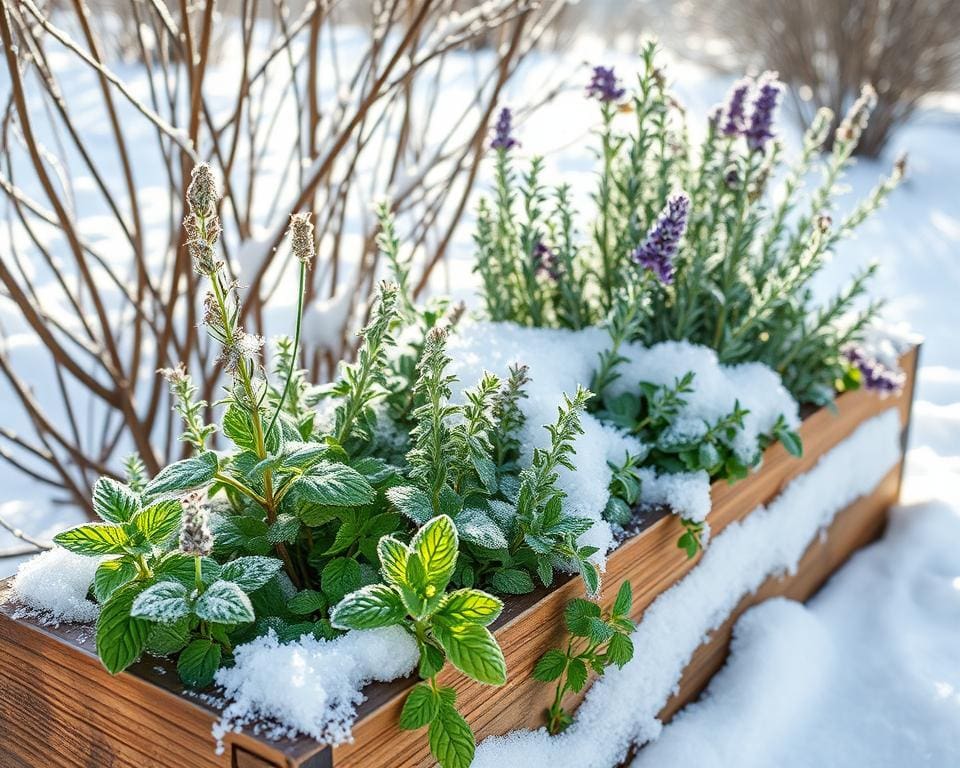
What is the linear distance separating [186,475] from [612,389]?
2.38 feet

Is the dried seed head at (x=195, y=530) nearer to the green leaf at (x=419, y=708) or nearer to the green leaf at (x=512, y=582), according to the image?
the green leaf at (x=419, y=708)

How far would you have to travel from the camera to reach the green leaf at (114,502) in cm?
96

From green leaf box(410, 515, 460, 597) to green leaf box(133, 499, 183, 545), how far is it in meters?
0.25

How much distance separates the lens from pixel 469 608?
2.99 ft

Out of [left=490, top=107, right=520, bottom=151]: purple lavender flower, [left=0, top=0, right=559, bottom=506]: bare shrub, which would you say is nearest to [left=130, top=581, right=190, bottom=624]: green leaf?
[left=0, top=0, right=559, bottom=506]: bare shrub

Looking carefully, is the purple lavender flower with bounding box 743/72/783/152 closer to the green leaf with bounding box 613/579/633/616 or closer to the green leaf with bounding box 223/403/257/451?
the green leaf with bounding box 613/579/633/616

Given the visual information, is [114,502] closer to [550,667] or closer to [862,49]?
[550,667]

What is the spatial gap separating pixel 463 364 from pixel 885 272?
10.00 ft

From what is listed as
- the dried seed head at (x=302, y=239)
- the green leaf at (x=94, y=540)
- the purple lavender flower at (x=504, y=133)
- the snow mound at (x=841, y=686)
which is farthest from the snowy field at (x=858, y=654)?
the dried seed head at (x=302, y=239)

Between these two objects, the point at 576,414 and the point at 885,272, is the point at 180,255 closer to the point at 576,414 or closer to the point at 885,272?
the point at 576,414

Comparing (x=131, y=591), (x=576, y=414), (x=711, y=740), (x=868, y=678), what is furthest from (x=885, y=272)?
(x=131, y=591)

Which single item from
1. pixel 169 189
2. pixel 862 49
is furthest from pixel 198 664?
pixel 862 49

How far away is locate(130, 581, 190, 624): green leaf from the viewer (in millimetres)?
852

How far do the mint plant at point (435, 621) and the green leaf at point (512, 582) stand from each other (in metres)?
0.13
